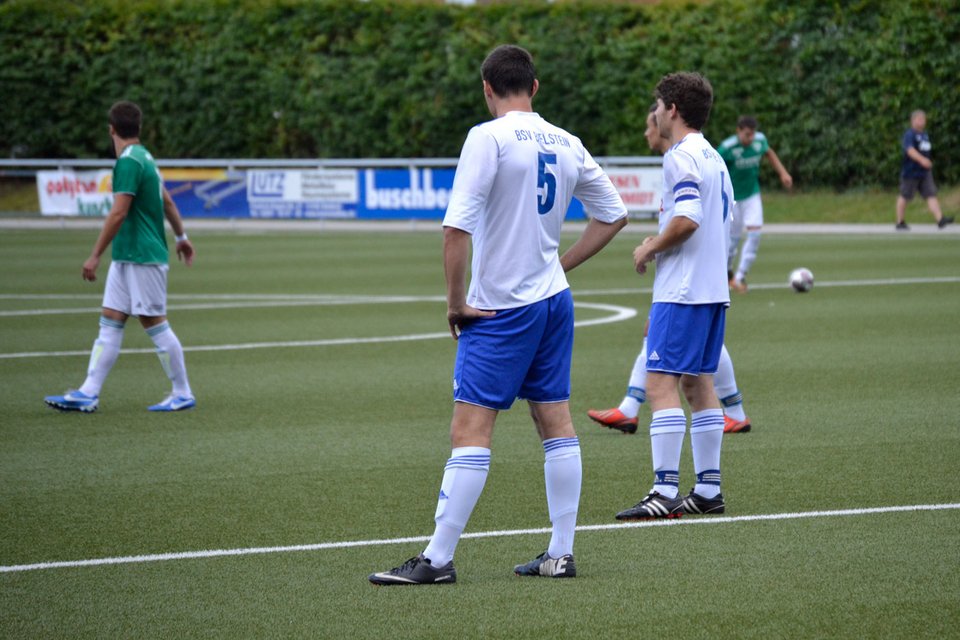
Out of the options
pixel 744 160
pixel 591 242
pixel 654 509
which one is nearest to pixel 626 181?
pixel 744 160

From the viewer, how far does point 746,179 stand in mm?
18047

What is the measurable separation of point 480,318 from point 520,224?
1.31 feet

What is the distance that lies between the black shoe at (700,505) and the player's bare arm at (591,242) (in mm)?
1513

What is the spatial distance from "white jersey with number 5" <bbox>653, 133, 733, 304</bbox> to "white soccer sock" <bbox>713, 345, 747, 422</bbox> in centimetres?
179

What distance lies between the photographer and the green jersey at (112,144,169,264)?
32.3ft

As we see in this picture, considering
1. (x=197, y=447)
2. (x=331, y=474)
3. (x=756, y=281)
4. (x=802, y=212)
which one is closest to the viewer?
(x=331, y=474)

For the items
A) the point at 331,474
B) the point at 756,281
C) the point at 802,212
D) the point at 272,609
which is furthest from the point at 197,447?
the point at 802,212

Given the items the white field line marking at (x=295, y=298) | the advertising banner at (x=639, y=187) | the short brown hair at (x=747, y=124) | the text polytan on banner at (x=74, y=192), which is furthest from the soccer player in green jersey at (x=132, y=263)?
the text polytan on banner at (x=74, y=192)

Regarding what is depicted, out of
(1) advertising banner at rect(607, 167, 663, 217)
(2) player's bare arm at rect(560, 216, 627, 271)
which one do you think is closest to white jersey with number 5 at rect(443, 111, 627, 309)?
(2) player's bare arm at rect(560, 216, 627, 271)

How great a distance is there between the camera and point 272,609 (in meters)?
5.33

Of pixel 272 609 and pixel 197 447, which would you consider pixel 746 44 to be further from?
pixel 272 609

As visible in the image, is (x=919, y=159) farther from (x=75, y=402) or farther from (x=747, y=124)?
(x=75, y=402)

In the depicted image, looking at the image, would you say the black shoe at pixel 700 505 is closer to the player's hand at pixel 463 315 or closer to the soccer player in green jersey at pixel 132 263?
the player's hand at pixel 463 315

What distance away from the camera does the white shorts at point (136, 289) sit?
9961 millimetres
